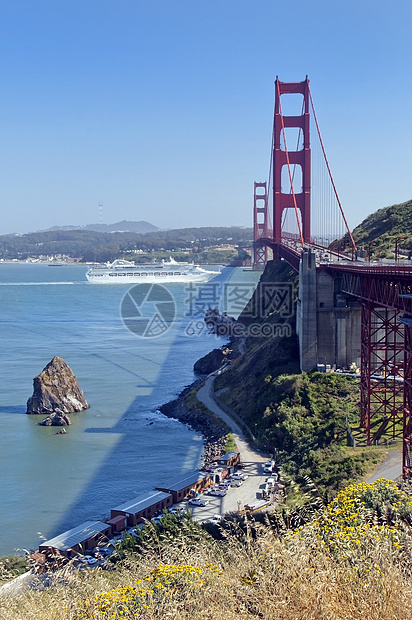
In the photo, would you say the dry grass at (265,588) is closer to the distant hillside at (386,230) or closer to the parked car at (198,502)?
the parked car at (198,502)

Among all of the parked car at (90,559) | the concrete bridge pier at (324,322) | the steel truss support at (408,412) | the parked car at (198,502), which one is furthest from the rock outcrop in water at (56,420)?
the steel truss support at (408,412)

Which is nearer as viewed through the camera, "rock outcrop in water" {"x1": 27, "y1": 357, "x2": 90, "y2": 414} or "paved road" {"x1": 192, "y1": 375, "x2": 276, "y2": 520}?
"paved road" {"x1": 192, "y1": 375, "x2": 276, "y2": 520}

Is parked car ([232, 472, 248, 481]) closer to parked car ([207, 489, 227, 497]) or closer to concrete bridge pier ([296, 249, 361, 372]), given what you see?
parked car ([207, 489, 227, 497])

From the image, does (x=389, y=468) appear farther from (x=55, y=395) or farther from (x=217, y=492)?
(x=55, y=395)

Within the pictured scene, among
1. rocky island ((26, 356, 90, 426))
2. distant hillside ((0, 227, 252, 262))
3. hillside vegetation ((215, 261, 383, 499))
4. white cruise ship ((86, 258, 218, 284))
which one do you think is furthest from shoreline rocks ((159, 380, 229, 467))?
distant hillside ((0, 227, 252, 262))

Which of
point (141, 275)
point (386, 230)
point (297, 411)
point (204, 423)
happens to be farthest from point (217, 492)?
point (141, 275)

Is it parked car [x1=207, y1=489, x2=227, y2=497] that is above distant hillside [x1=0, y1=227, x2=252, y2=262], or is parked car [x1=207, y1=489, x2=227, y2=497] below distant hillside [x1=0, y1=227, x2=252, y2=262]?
below
